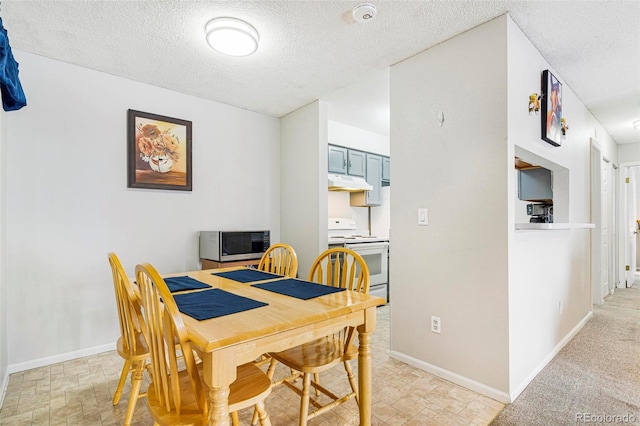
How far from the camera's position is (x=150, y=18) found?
6.66ft

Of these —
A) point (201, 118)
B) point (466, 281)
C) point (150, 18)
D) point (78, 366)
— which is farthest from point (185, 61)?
point (466, 281)

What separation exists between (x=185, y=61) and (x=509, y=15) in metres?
2.28

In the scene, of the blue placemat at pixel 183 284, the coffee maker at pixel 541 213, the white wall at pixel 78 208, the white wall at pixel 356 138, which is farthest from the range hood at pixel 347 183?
the blue placemat at pixel 183 284

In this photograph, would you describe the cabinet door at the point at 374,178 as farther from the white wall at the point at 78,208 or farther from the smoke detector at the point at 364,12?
the smoke detector at the point at 364,12

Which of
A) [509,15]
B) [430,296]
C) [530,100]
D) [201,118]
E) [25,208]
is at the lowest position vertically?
[430,296]

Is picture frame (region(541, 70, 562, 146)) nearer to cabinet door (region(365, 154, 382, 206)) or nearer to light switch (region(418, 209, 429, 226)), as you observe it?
light switch (region(418, 209, 429, 226))

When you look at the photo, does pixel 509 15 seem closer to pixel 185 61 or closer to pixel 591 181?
pixel 185 61

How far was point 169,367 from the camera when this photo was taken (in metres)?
1.07

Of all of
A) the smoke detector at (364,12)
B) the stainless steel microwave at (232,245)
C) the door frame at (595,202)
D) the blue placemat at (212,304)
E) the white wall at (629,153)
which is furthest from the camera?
the white wall at (629,153)

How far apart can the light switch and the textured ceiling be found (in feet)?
3.85

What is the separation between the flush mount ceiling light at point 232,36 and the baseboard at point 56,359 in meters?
2.54

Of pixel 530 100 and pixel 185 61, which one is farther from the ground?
pixel 185 61

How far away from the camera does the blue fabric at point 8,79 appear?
5.65ft

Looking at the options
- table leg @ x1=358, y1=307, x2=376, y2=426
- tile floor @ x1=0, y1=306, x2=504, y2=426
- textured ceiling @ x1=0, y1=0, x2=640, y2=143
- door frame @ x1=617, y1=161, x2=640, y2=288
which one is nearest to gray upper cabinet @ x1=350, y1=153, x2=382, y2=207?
textured ceiling @ x1=0, y1=0, x2=640, y2=143
